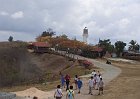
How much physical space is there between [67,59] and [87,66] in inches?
477

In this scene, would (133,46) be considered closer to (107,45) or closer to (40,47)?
(107,45)

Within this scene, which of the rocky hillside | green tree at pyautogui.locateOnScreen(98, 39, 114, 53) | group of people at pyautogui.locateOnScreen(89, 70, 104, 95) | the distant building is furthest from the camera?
green tree at pyautogui.locateOnScreen(98, 39, 114, 53)

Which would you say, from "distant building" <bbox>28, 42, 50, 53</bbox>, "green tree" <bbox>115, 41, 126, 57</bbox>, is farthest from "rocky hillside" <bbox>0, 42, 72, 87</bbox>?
"green tree" <bbox>115, 41, 126, 57</bbox>

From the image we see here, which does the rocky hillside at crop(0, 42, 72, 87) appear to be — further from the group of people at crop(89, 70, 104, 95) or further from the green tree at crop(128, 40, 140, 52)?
the green tree at crop(128, 40, 140, 52)

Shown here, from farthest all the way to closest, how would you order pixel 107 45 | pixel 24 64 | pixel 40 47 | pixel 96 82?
pixel 107 45
pixel 40 47
pixel 24 64
pixel 96 82

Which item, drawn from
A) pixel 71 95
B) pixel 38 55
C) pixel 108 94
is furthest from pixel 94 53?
pixel 71 95

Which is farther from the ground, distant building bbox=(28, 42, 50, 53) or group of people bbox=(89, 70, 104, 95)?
distant building bbox=(28, 42, 50, 53)

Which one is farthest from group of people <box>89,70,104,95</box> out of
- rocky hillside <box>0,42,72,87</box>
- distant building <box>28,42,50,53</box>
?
distant building <box>28,42,50,53</box>

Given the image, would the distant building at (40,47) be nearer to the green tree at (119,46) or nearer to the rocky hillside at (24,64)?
the rocky hillside at (24,64)

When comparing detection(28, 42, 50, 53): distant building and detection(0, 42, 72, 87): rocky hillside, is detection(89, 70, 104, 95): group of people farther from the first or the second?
detection(28, 42, 50, 53): distant building

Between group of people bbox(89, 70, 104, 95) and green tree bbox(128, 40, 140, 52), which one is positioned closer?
group of people bbox(89, 70, 104, 95)

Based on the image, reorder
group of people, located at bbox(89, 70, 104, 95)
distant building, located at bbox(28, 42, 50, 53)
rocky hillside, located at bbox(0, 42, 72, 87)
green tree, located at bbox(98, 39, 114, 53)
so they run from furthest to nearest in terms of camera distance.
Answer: green tree, located at bbox(98, 39, 114, 53) < distant building, located at bbox(28, 42, 50, 53) < rocky hillside, located at bbox(0, 42, 72, 87) < group of people, located at bbox(89, 70, 104, 95)

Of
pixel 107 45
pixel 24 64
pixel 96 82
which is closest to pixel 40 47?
pixel 24 64

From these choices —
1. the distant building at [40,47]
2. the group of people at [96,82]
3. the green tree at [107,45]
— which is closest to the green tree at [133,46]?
the green tree at [107,45]
